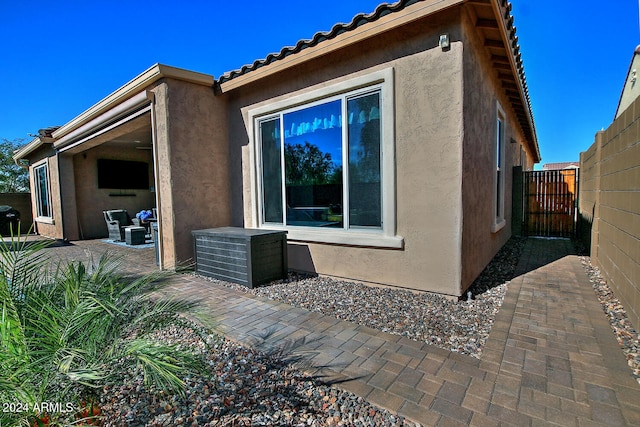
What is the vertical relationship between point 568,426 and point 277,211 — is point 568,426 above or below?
below

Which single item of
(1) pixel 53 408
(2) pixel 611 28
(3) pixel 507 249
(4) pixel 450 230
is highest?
(2) pixel 611 28

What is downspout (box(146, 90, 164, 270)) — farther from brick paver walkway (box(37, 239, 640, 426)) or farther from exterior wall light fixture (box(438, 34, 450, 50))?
exterior wall light fixture (box(438, 34, 450, 50))

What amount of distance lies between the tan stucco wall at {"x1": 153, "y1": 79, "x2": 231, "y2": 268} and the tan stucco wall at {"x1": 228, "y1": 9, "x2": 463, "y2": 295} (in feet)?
9.73

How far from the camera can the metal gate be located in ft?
32.4

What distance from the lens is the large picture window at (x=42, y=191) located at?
12.4m

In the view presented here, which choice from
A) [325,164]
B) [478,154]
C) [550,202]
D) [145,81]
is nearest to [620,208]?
[478,154]

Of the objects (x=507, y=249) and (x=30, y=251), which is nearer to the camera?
(x=30, y=251)

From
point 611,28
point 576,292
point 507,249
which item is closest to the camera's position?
point 576,292

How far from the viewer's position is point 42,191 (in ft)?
43.5

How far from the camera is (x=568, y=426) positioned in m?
1.95

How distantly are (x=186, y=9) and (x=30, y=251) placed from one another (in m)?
7.49

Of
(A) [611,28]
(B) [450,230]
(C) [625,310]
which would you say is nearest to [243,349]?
(B) [450,230]

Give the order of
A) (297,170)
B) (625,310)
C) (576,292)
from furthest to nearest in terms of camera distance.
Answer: (297,170), (576,292), (625,310)

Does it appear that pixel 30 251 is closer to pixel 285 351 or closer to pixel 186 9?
pixel 285 351
